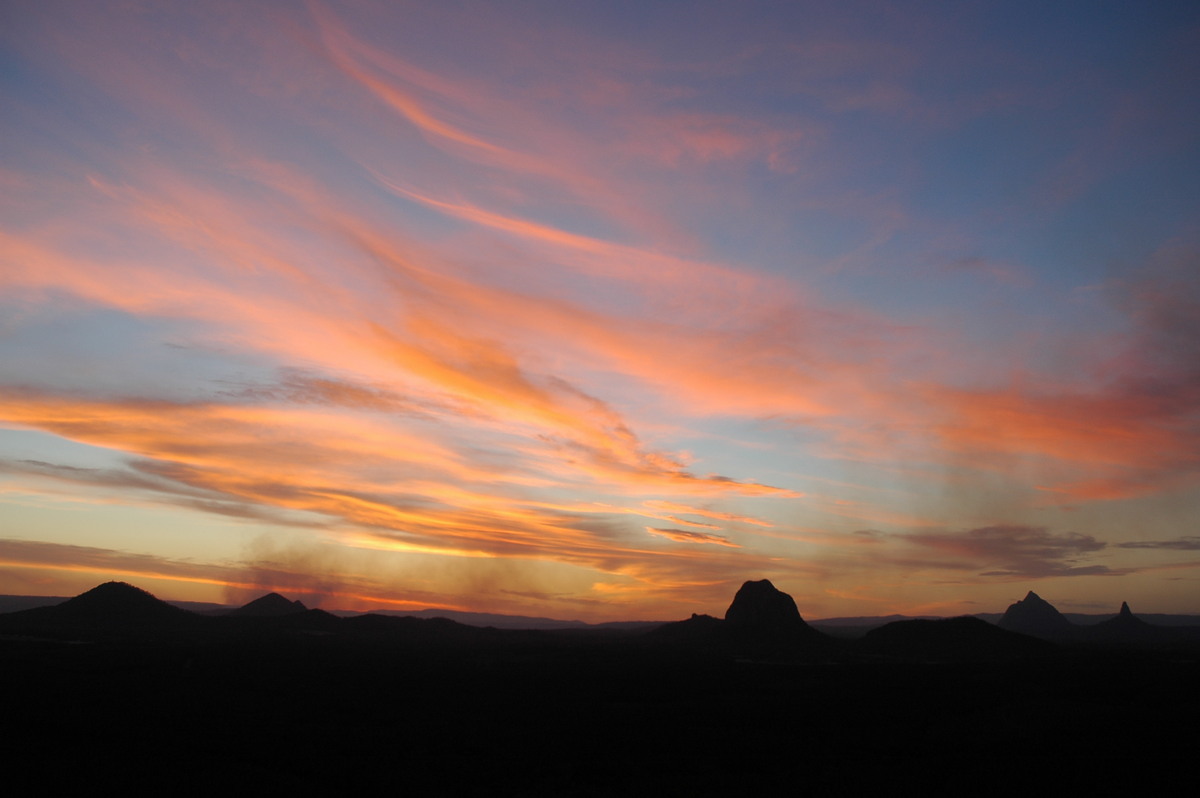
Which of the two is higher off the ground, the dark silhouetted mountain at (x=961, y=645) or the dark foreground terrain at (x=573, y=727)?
the dark foreground terrain at (x=573, y=727)

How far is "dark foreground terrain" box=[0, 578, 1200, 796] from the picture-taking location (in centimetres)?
4756

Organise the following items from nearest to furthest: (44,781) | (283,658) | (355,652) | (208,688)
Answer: (44,781) < (208,688) < (283,658) < (355,652)

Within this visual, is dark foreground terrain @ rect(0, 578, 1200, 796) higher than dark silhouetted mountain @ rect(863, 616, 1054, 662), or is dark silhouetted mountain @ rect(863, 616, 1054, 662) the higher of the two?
dark foreground terrain @ rect(0, 578, 1200, 796)

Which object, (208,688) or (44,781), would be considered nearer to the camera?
(44,781)

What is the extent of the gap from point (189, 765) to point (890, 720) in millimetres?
63890

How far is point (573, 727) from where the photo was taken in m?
65.9

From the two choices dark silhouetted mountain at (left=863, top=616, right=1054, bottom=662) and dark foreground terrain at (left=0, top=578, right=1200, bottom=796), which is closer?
dark foreground terrain at (left=0, top=578, right=1200, bottom=796)

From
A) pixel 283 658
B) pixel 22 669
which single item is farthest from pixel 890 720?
pixel 22 669

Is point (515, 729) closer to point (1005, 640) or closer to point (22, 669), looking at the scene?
point (22, 669)

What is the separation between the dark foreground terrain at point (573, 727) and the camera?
47.6m

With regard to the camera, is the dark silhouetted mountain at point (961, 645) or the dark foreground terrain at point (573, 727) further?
the dark silhouetted mountain at point (961, 645)

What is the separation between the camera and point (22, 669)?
305 ft

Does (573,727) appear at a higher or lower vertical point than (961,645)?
higher

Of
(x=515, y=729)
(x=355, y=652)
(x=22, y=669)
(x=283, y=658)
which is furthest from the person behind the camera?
(x=355, y=652)
